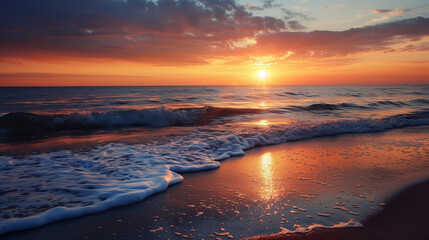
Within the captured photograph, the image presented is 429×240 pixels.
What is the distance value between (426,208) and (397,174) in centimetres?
139

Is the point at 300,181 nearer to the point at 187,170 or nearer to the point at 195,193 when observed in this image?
the point at 195,193

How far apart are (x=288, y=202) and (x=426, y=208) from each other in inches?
66.2

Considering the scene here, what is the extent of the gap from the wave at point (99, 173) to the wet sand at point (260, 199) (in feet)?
0.65

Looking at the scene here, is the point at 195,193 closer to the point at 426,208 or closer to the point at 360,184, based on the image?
the point at 360,184

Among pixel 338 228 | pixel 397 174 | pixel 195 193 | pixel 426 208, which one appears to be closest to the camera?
pixel 338 228

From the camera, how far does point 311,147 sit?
6680 mm

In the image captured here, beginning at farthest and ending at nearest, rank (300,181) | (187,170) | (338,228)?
(187,170)
(300,181)
(338,228)

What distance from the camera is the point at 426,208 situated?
315 centimetres

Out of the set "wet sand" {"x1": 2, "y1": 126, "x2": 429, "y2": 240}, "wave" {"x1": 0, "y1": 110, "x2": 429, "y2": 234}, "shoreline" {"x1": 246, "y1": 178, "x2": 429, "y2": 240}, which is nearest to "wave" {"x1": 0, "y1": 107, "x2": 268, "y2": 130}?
"wave" {"x1": 0, "y1": 110, "x2": 429, "y2": 234}

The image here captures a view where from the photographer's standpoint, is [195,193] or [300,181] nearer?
[195,193]

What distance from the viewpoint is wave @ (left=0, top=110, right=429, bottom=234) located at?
3.07 meters

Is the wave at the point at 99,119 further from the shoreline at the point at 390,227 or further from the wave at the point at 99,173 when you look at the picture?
the shoreline at the point at 390,227

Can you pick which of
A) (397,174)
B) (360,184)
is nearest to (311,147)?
(397,174)

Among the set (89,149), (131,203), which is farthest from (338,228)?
(89,149)
